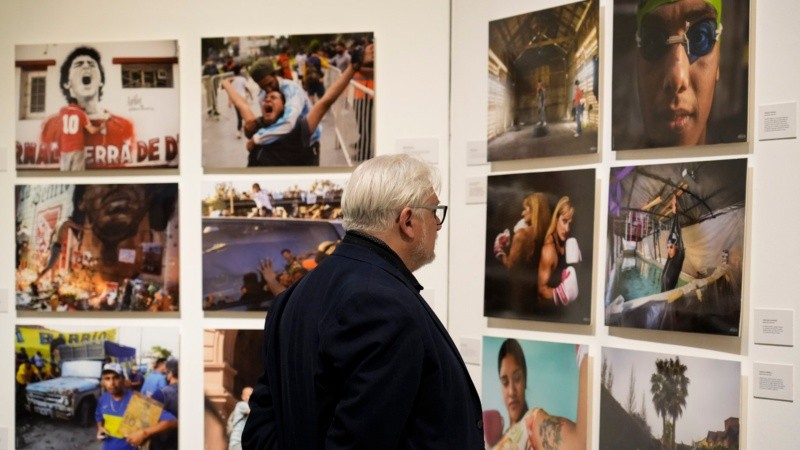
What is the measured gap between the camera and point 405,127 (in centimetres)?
501

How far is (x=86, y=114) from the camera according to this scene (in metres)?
5.27

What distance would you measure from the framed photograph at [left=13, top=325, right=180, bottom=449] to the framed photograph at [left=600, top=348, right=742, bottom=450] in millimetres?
2524

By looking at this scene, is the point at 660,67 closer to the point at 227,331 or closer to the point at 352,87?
the point at 352,87

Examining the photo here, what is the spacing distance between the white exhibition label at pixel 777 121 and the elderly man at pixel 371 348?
1611mm

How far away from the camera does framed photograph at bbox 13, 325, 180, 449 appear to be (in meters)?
5.22

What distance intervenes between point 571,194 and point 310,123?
1578 mm

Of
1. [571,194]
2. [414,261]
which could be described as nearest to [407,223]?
[414,261]

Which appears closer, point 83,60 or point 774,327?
point 774,327

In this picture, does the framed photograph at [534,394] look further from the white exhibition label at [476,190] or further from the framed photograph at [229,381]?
the framed photograph at [229,381]

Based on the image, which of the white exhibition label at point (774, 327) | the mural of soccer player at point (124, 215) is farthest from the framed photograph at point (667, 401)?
the mural of soccer player at point (124, 215)

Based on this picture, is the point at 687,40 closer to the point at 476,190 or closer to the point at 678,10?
the point at 678,10

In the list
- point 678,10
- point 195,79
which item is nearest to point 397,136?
point 195,79

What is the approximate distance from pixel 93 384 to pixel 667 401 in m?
3.30

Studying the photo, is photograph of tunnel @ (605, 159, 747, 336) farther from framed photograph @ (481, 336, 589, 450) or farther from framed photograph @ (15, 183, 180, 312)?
framed photograph @ (15, 183, 180, 312)
